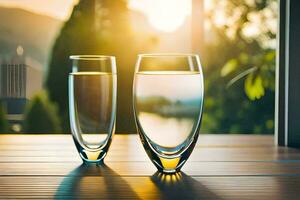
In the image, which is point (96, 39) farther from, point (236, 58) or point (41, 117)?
point (236, 58)

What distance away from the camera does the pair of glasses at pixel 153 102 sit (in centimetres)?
67

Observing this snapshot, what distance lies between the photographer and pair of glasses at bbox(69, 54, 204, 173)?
0.67 metres

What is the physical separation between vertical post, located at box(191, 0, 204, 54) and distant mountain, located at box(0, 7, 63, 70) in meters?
1.23

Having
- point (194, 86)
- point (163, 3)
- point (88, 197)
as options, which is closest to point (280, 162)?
point (194, 86)

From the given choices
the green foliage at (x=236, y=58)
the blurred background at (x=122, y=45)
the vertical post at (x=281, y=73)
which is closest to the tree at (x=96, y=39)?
the blurred background at (x=122, y=45)

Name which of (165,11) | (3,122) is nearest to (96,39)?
(165,11)

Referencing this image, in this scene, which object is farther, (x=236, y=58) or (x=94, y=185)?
(x=236, y=58)

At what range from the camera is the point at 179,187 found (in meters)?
0.66

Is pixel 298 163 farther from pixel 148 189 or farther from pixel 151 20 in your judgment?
pixel 151 20

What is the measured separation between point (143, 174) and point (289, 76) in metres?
0.45

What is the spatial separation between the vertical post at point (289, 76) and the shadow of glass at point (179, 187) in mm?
389

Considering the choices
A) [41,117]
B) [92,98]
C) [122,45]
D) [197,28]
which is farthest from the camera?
[41,117]

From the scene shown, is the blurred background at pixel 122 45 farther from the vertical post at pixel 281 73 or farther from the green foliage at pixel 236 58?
the vertical post at pixel 281 73

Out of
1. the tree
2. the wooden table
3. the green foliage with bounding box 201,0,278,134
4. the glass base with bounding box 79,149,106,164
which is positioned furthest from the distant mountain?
the glass base with bounding box 79,149,106,164
